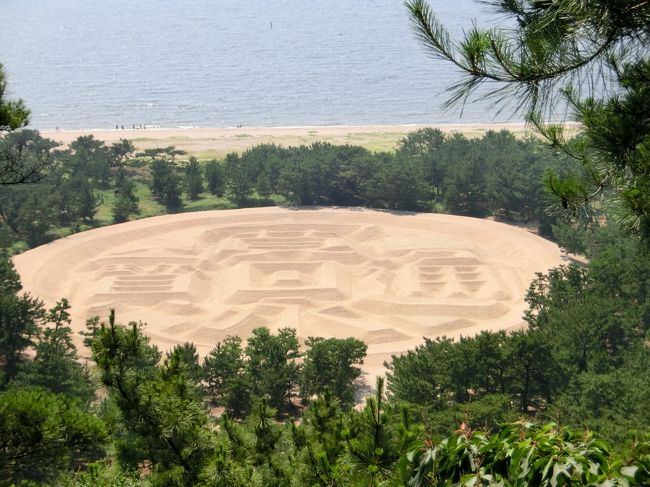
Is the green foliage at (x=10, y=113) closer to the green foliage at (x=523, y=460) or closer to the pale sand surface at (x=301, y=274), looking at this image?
the green foliage at (x=523, y=460)

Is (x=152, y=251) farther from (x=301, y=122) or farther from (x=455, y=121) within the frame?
(x=455, y=121)

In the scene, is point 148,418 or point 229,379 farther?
point 229,379

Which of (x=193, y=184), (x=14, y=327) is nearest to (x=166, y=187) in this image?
(x=193, y=184)

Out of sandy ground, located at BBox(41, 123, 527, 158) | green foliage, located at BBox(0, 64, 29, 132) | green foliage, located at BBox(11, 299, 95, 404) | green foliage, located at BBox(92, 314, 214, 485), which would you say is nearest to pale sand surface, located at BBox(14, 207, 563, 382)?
green foliage, located at BBox(11, 299, 95, 404)

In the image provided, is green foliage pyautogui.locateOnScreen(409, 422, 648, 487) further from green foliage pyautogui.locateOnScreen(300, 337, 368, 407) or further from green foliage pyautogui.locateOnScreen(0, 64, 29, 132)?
green foliage pyautogui.locateOnScreen(300, 337, 368, 407)

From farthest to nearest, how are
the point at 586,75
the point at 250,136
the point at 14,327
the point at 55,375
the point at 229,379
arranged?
1. the point at 250,136
2. the point at 14,327
3. the point at 229,379
4. the point at 55,375
5. the point at 586,75

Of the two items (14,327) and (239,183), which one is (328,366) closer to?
(14,327)

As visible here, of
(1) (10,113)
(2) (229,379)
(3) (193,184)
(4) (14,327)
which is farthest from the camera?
(3) (193,184)
